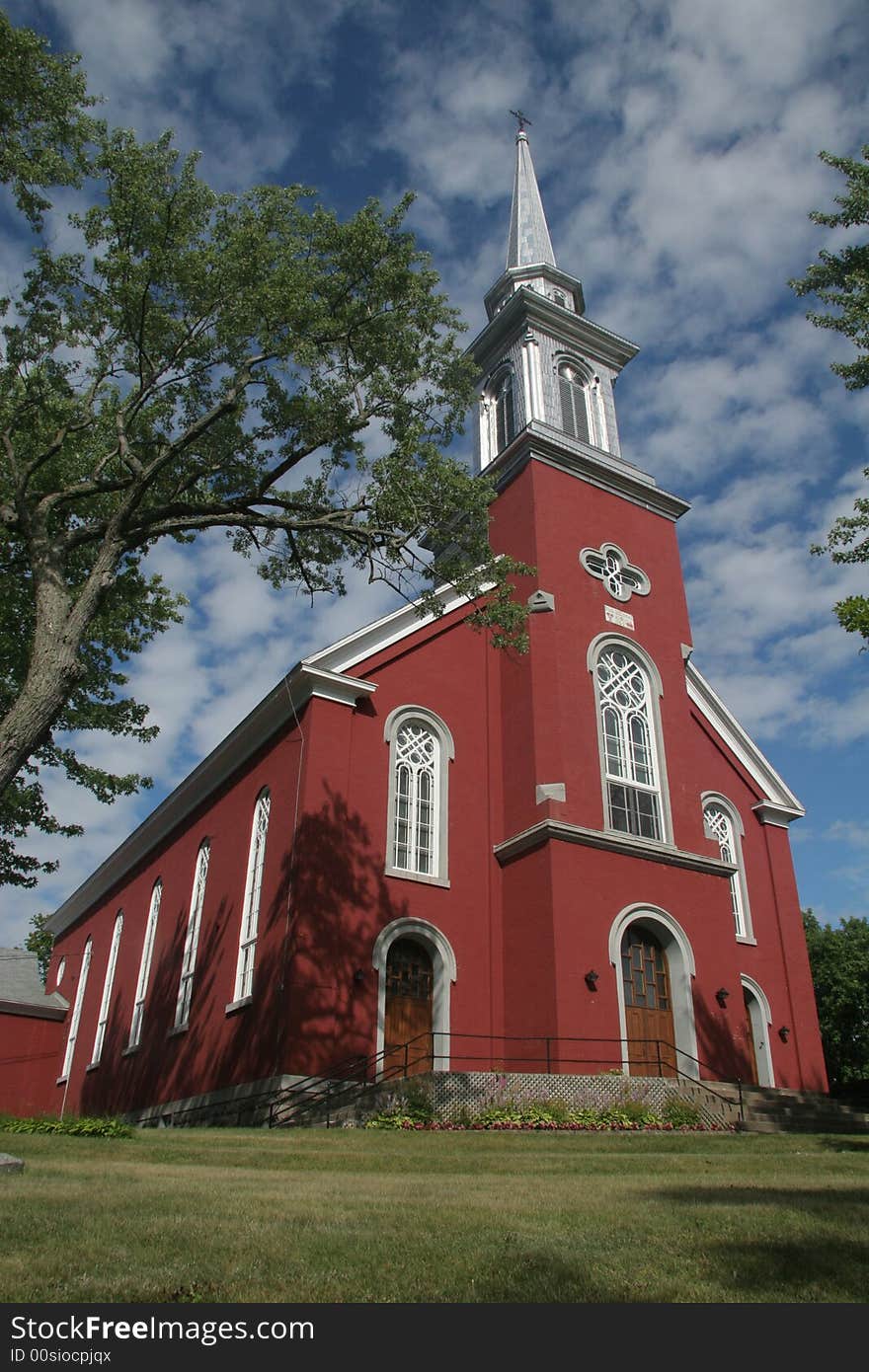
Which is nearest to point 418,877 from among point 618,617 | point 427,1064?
point 427,1064

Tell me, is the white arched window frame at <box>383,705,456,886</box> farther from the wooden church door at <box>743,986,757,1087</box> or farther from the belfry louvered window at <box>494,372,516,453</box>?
the belfry louvered window at <box>494,372,516,453</box>

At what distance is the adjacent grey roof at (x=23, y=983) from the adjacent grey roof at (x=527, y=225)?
27840mm

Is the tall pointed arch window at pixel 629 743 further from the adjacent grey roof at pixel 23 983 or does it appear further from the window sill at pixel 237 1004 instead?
the adjacent grey roof at pixel 23 983

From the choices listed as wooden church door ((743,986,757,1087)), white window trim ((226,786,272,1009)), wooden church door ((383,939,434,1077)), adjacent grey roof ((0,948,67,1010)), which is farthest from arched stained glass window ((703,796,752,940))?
adjacent grey roof ((0,948,67,1010))

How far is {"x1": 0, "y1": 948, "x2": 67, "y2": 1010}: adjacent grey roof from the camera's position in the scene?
103 feet

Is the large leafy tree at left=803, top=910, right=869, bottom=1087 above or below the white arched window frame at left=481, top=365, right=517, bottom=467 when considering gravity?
below

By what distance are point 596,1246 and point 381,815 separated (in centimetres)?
1357

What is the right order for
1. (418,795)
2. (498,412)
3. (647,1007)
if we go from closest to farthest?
(647,1007)
(418,795)
(498,412)

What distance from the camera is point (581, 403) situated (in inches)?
1033

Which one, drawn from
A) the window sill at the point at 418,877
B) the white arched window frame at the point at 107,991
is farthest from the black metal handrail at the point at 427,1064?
the white arched window frame at the point at 107,991

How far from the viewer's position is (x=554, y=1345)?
3.29m

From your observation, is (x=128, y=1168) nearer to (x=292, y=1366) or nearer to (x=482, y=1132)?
(x=482, y=1132)

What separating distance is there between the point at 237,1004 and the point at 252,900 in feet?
6.77

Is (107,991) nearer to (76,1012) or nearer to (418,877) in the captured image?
(76,1012)
